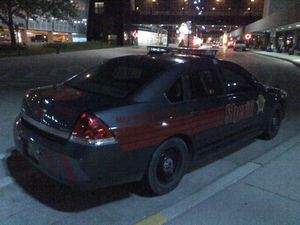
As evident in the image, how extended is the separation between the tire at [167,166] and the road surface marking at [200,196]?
11.5 inches

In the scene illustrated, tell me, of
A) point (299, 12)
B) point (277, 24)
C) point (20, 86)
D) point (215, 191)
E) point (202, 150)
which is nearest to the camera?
point (215, 191)

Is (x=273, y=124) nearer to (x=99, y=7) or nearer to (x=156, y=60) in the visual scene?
(x=156, y=60)

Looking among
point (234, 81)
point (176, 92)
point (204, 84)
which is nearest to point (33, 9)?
point (234, 81)

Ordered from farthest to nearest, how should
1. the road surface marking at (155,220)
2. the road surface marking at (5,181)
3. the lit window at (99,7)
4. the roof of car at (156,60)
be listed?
the lit window at (99,7) < the roof of car at (156,60) < the road surface marking at (5,181) < the road surface marking at (155,220)

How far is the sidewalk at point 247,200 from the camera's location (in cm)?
384

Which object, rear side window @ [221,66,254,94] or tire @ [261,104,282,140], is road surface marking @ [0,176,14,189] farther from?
tire @ [261,104,282,140]

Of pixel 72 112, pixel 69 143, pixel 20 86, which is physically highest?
pixel 72 112

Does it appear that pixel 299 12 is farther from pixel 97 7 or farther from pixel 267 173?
pixel 97 7

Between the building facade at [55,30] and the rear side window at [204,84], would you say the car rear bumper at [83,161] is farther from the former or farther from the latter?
the building facade at [55,30]

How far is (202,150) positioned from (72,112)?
1873 mm

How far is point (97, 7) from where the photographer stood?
3140 inches

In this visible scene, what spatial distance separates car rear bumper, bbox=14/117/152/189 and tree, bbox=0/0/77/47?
3444 centimetres

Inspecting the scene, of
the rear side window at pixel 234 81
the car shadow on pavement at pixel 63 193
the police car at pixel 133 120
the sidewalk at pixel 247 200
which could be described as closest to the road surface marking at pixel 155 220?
the sidewalk at pixel 247 200

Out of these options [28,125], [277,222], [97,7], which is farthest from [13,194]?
[97,7]
